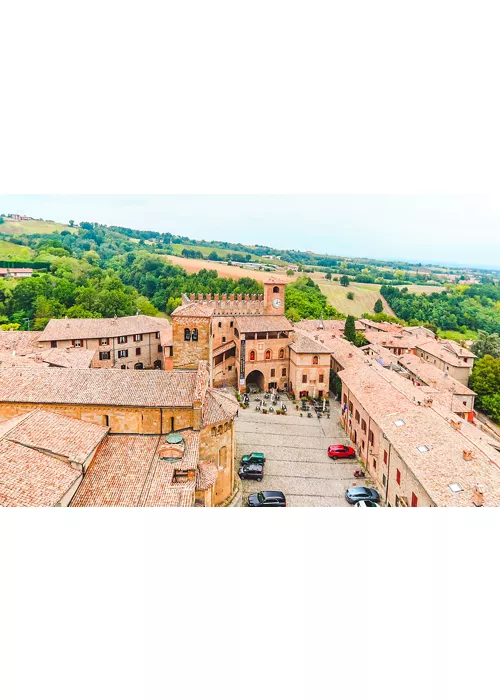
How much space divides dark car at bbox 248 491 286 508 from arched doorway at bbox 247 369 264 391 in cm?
697

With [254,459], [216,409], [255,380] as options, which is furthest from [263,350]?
[216,409]

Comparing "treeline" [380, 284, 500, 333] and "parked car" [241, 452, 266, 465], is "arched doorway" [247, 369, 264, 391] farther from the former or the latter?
"treeline" [380, 284, 500, 333]

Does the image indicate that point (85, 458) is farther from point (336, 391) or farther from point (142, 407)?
point (336, 391)

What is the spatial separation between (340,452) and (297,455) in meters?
0.90

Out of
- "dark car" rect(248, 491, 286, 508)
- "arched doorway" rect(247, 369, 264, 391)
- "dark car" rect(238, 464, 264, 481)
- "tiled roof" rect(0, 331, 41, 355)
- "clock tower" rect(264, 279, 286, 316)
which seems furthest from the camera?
"clock tower" rect(264, 279, 286, 316)

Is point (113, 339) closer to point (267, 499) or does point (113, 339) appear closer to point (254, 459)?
point (254, 459)

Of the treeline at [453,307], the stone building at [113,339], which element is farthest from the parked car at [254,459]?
the treeline at [453,307]

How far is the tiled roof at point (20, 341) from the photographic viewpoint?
12273 millimetres

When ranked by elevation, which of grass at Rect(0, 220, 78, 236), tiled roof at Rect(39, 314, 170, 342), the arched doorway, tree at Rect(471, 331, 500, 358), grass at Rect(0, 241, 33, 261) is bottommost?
the arched doorway

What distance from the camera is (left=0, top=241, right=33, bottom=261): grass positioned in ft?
75.8

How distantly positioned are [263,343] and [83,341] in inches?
223

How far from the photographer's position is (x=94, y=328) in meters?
14.1

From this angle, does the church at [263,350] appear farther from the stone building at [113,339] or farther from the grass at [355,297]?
the grass at [355,297]

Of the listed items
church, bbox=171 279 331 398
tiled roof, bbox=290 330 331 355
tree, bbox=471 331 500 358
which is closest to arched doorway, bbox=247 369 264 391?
church, bbox=171 279 331 398
